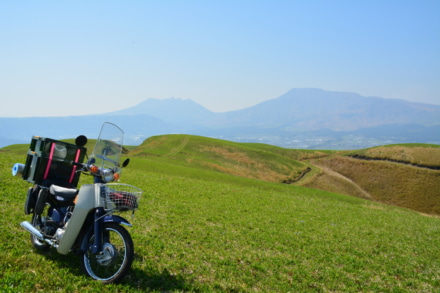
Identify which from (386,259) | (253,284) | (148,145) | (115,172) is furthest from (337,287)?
(148,145)

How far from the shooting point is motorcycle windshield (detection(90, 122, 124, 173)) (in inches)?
326

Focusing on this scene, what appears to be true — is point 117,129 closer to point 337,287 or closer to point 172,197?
point 337,287

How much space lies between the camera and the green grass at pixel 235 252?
8391 millimetres

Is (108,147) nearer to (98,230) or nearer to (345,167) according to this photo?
(98,230)

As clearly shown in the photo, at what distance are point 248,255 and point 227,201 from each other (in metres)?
10.3

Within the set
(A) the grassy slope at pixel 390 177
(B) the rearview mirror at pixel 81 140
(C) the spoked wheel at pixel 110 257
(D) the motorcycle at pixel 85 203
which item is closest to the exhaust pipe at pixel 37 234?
(D) the motorcycle at pixel 85 203

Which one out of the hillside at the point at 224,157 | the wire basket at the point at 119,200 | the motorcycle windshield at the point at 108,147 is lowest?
the hillside at the point at 224,157

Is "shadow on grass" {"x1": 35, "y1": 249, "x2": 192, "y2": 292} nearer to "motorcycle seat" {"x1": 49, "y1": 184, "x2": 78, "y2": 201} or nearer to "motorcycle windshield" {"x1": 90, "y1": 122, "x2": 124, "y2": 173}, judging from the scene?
"motorcycle seat" {"x1": 49, "y1": 184, "x2": 78, "y2": 201}

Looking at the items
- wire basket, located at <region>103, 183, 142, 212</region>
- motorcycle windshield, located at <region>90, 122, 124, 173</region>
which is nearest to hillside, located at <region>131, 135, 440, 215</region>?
motorcycle windshield, located at <region>90, 122, 124, 173</region>

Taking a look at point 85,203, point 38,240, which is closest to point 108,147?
point 85,203

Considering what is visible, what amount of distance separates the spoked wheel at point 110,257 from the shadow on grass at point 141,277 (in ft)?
0.86

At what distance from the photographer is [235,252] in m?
12.4

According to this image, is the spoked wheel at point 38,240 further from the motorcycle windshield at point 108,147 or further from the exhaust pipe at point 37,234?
the motorcycle windshield at point 108,147

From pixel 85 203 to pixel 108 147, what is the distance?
1.52 m
